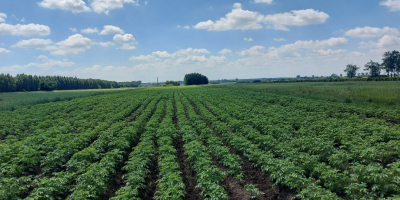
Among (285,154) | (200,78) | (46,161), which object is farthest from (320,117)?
(200,78)

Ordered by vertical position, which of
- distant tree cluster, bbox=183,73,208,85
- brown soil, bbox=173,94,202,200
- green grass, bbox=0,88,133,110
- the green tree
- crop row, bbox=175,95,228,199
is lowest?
brown soil, bbox=173,94,202,200

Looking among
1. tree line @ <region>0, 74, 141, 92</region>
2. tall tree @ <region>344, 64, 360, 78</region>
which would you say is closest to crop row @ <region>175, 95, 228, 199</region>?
tree line @ <region>0, 74, 141, 92</region>

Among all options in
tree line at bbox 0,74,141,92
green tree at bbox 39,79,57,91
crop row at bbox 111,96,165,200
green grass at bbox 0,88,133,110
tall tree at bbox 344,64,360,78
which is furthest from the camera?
tall tree at bbox 344,64,360,78

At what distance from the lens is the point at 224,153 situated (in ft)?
33.1

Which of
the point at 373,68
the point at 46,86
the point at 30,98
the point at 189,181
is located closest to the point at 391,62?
the point at 373,68

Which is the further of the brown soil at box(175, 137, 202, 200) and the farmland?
the brown soil at box(175, 137, 202, 200)

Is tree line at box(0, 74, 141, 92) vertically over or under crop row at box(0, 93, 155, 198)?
over

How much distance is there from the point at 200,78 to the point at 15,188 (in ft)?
482

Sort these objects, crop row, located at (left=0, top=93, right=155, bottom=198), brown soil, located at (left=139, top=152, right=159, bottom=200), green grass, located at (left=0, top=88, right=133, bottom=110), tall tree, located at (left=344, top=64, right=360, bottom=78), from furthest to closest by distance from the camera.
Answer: tall tree, located at (left=344, top=64, right=360, bottom=78), green grass, located at (left=0, top=88, right=133, bottom=110), brown soil, located at (left=139, top=152, right=159, bottom=200), crop row, located at (left=0, top=93, right=155, bottom=198)

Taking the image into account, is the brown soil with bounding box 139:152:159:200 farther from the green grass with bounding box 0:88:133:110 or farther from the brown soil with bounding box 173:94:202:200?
the green grass with bounding box 0:88:133:110

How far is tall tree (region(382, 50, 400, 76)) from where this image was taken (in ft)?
292

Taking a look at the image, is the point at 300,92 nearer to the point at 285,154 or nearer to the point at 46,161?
the point at 285,154

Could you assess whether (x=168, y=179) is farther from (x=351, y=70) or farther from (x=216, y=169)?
(x=351, y=70)

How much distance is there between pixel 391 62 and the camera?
9025 centimetres
